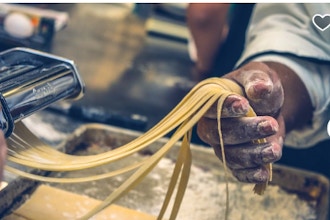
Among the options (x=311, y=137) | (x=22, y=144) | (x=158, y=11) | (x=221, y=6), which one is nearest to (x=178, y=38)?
(x=158, y=11)

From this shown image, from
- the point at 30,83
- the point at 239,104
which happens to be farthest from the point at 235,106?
the point at 30,83

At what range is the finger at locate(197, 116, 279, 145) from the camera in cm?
51

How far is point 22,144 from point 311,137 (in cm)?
42

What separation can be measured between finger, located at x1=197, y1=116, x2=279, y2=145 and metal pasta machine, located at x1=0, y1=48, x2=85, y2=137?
167mm

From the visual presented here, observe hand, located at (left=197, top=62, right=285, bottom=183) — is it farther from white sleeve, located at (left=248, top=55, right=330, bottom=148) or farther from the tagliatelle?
white sleeve, located at (left=248, top=55, right=330, bottom=148)

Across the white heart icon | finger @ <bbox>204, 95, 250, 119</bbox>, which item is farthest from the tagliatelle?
the white heart icon

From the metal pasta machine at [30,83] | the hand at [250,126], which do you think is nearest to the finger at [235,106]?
the hand at [250,126]

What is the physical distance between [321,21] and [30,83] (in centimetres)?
36

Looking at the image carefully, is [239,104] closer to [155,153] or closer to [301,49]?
[155,153]

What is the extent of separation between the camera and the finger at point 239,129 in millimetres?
512

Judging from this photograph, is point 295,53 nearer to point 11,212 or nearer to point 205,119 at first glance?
point 205,119

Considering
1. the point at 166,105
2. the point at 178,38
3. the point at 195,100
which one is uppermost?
the point at 195,100

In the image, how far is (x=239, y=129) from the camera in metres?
0.53

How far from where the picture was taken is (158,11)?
1520mm
